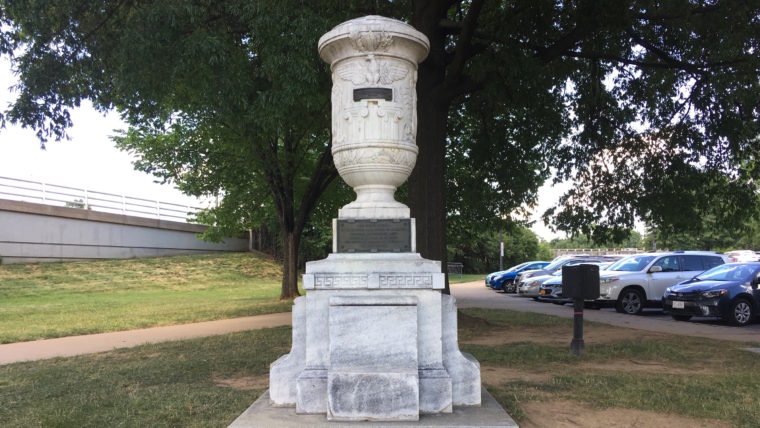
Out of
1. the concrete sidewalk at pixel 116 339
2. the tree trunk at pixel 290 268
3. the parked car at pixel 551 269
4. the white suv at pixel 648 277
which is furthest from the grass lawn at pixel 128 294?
the parked car at pixel 551 269

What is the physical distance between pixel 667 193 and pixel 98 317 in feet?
46.1

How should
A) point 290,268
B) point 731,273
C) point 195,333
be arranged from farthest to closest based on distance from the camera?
point 290,268, point 731,273, point 195,333

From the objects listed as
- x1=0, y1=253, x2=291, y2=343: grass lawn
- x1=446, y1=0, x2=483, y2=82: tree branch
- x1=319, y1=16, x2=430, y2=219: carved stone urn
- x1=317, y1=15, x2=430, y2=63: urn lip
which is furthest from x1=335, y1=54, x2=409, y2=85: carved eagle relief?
x1=0, y1=253, x2=291, y2=343: grass lawn

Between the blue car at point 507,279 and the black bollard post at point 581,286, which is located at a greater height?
the black bollard post at point 581,286

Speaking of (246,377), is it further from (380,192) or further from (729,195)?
(729,195)

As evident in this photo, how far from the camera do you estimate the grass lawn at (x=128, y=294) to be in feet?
43.3

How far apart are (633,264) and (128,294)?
17.6 meters

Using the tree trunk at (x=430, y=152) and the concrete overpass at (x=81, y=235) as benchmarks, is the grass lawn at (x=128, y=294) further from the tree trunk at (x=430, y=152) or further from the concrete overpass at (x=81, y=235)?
the tree trunk at (x=430, y=152)

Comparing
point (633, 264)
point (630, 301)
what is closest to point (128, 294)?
point (630, 301)

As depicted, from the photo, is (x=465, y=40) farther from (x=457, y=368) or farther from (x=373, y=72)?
(x=457, y=368)

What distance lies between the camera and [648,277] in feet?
51.7

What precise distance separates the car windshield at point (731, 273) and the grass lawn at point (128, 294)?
443 inches

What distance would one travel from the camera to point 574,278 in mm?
8586

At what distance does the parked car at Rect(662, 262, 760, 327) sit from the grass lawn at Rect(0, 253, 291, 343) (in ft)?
34.5
